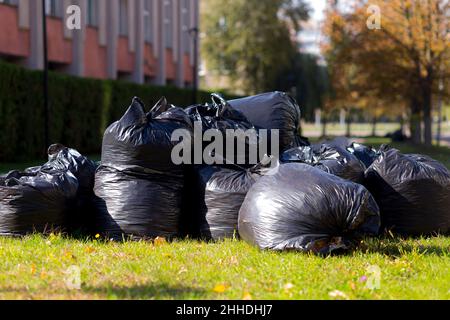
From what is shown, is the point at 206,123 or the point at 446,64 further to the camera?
the point at 446,64

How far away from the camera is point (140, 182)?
227 inches

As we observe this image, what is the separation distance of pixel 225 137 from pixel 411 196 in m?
1.64

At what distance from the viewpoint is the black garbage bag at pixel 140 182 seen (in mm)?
5695

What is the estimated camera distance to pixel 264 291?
3.98 metres

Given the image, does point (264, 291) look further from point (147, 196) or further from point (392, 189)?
point (392, 189)

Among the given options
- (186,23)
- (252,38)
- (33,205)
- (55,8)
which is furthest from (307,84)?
(33,205)

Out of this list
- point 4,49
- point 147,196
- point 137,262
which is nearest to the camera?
point 137,262

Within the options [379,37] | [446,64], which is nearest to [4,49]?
[379,37]

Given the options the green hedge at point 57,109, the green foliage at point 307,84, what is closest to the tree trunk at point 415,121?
the green foliage at point 307,84

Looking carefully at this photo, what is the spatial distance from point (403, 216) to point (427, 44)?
1970 centimetres

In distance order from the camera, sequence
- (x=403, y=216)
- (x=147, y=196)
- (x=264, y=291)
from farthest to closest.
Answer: (x=403, y=216) < (x=147, y=196) < (x=264, y=291)

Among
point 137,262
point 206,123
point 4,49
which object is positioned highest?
point 4,49

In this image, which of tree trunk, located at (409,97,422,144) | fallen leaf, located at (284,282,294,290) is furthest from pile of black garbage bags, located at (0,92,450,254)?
tree trunk, located at (409,97,422,144)

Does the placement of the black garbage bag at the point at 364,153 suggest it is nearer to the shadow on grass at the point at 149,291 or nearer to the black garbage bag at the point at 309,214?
the black garbage bag at the point at 309,214
